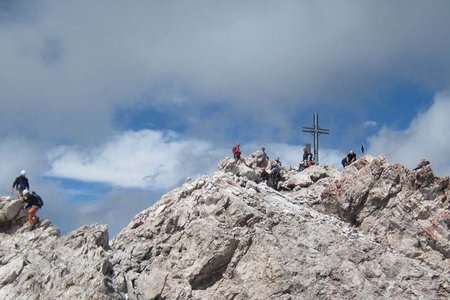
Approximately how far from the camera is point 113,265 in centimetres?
3069

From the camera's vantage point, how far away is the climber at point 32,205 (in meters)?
30.0

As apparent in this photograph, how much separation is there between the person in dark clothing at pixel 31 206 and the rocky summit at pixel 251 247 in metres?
0.45

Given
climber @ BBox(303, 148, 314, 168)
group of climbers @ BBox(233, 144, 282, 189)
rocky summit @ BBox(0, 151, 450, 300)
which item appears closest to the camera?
rocky summit @ BBox(0, 151, 450, 300)

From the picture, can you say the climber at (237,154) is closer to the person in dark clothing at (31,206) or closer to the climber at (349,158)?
the climber at (349,158)

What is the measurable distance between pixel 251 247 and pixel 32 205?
12.2m

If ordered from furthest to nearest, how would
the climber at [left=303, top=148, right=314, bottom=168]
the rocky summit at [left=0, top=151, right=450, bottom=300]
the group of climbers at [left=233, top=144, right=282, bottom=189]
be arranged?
the climber at [left=303, top=148, right=314, bottom=168] → the group of climbers at [left=233, top=144, right=282, bottom=189] → the rocky summit at [left=0, top=151, right=450, bottom=300]

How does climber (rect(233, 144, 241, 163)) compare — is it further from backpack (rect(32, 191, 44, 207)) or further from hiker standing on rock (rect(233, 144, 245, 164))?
backpack (rect(32, 191, 44, 207))

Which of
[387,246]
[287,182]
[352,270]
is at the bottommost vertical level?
[352,270]

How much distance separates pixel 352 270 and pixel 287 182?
14056mm

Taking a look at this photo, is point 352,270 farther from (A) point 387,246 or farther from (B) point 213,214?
(B) point 213,214

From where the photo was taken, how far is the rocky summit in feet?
94.0

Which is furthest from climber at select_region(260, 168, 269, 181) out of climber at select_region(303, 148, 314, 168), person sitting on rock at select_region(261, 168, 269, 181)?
climber at select_region(303, 148, 314, 168)

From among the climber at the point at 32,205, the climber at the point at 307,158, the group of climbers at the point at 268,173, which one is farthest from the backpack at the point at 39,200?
the climber at the point at 307,158

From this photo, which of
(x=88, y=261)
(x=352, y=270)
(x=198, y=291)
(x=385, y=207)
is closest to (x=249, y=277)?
(x=198, y=291)
